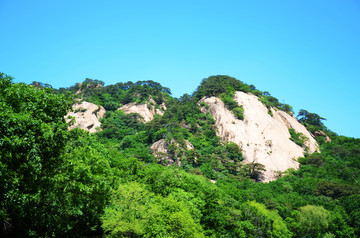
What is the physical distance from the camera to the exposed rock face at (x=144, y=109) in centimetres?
9575

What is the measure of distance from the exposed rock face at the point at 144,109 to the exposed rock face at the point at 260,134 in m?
19.4

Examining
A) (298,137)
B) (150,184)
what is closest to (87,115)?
(150,184)

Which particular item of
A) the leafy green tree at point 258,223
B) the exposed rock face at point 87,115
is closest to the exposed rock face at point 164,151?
the exposed rock face at point 87,115

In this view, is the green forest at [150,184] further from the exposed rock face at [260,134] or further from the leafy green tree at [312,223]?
the exposed rock face at [260,134]

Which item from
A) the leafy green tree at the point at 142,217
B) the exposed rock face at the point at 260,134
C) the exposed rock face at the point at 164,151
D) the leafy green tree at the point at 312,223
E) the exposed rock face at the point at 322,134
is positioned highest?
the exposed rock face at the point at 322,134

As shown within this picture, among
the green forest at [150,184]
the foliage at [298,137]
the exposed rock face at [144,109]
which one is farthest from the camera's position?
the exposed rock face at [144,109]

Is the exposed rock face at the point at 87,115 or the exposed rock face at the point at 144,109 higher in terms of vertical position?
the exposed rock face at the point at 144,109

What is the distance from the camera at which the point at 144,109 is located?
97.2 meters

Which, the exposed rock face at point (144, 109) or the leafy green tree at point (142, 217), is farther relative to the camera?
the exposed rock face at point (144, 109)

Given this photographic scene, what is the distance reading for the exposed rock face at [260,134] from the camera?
234 feet

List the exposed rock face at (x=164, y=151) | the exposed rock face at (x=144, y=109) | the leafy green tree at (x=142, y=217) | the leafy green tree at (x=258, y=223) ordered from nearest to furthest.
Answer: the leafy green tree at (x=142, y=217) < the leafy green tree at (x=258, y=223) < the exposed rock face at (x=164, y=151) < the exposed rock face at (x=144, y=109)

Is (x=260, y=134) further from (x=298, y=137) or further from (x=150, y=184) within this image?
(x=150, y=184)

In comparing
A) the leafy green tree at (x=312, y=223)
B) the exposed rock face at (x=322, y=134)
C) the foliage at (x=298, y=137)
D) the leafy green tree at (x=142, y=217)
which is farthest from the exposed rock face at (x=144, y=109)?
the leafy green tree at (x=142, y=217)

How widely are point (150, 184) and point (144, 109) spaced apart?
217 ft
